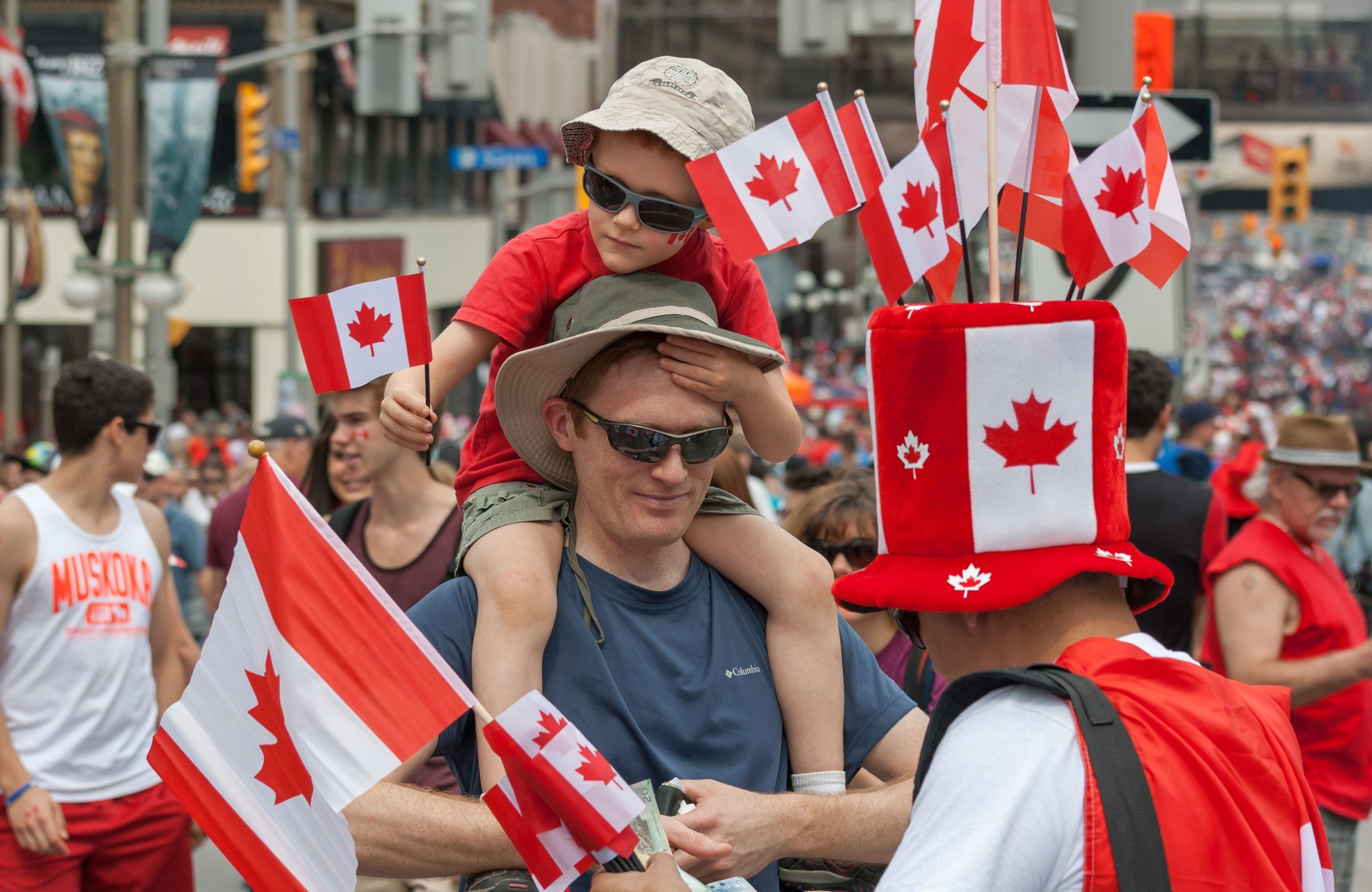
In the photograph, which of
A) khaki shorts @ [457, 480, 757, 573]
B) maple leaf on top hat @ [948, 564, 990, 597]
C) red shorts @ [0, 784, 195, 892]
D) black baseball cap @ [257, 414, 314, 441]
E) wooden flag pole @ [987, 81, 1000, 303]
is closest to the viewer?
maple leaf on top hat @ [948, 564, 990, 597]

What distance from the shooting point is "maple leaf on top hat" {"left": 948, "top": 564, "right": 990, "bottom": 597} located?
7.25ft

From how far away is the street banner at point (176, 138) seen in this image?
53.9 feet

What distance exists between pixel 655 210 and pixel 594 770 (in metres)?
1.02

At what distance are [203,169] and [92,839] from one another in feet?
46.0

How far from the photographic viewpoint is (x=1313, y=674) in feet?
17.3

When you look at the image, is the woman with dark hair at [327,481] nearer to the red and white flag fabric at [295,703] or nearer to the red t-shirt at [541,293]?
the red t-shirt at [541,293]

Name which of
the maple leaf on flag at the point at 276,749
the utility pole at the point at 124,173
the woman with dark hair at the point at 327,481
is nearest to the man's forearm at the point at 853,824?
the maple leaf on flag at the point at 276,749

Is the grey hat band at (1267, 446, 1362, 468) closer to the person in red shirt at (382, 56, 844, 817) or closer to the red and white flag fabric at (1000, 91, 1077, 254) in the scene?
the person in red shirt at (382, 56, 844, 817)

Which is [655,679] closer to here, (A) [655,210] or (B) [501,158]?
(A) [655,210]

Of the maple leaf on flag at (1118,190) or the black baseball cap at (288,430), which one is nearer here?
the maple leaf on flag at (1118,190)

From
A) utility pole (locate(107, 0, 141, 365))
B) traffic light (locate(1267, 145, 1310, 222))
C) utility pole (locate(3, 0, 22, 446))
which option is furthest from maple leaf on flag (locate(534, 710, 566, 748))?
traffic light (locate(1267, 145, 1310, 222))

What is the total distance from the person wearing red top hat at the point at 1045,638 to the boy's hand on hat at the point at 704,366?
0.60 meters

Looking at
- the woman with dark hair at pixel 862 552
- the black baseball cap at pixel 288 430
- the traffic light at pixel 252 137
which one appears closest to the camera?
the woman with dark hair at pixel 862 552

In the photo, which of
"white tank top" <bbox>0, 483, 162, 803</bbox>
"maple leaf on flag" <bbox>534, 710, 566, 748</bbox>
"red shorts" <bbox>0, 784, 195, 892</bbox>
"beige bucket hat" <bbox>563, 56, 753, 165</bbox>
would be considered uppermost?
"beige bucket hat" <bbox>563, 56, 753, 165</bbox>
